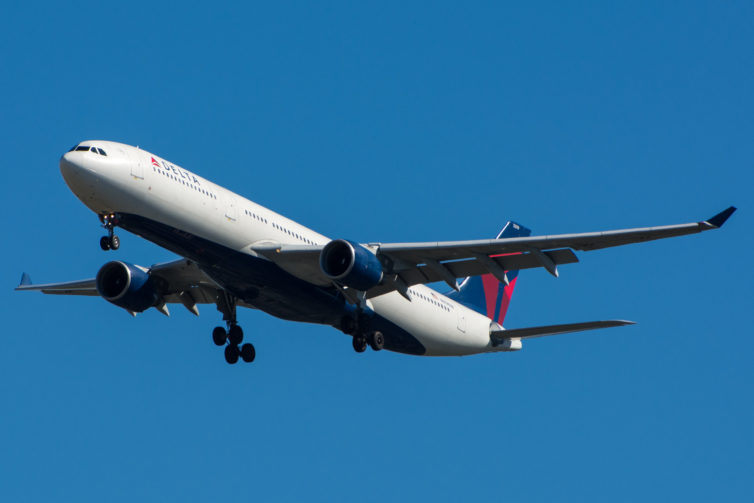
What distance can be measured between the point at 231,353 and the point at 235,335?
63cm

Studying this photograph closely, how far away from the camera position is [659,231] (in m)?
28.3

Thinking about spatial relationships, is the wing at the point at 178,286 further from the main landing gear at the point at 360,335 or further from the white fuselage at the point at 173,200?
the main landing gear at the point at 360,335

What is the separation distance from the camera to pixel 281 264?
104ft

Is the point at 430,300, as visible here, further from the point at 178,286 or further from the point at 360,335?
the point at 178,286

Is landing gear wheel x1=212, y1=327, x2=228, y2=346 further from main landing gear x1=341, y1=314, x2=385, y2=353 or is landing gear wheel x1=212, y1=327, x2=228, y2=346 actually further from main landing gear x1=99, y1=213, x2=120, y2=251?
main landing gear x1=99, y1=213, x2=120, y2=251

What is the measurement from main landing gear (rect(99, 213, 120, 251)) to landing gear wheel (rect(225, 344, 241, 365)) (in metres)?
7.71

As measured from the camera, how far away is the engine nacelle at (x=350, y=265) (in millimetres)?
30797

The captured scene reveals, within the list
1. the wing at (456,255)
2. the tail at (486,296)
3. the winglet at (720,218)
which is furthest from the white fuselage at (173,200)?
the winglet at (720,218)

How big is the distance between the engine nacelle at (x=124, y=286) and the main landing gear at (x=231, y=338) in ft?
8.24

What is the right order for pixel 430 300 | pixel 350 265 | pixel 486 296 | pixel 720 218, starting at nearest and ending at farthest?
pixel 720 218, pixel 350 265, pixel 430 300, pixel 486 296

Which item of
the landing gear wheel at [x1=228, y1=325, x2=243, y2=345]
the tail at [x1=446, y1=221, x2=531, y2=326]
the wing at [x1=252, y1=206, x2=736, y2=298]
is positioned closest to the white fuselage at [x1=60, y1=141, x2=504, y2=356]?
the wing at [x1=252, y1=206, x2=736, y2=298]

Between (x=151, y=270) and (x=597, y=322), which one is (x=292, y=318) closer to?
(x=151, y=270)

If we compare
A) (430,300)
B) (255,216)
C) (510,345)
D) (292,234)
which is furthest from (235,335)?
(510,345)

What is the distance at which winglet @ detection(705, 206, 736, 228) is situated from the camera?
2538 cm
